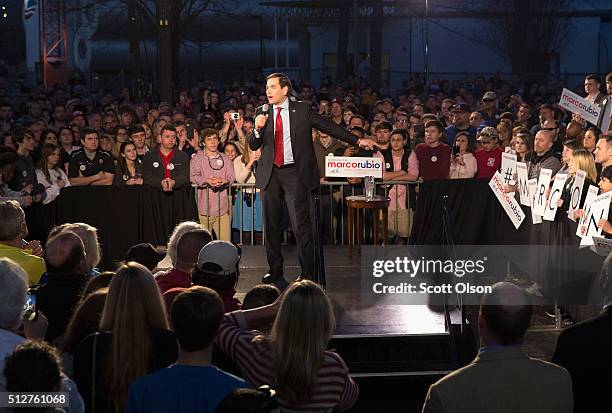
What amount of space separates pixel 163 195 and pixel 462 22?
3760 cm

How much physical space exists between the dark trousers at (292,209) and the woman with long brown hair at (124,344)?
507 cm

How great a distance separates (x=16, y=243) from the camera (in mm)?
7547

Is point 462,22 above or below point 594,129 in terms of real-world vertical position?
above

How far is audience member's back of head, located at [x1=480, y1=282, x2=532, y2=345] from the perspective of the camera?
15.6 ft

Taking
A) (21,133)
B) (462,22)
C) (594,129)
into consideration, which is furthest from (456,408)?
(462,22)

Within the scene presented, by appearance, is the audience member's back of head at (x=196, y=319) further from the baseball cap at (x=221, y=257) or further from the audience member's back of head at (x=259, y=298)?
the baseball cap at (x=221, y=257)

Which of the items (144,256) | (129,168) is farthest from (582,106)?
(144,256)

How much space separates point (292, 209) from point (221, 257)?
4.27m

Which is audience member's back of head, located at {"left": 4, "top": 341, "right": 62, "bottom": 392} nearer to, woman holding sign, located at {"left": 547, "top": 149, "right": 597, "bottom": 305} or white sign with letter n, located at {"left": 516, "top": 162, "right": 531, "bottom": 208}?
woman holding sign, located at {"left": 547, "top": 149, "right": 597, "bottom": 305}

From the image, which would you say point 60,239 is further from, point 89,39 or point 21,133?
point 89,39

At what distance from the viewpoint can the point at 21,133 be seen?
14148mm
